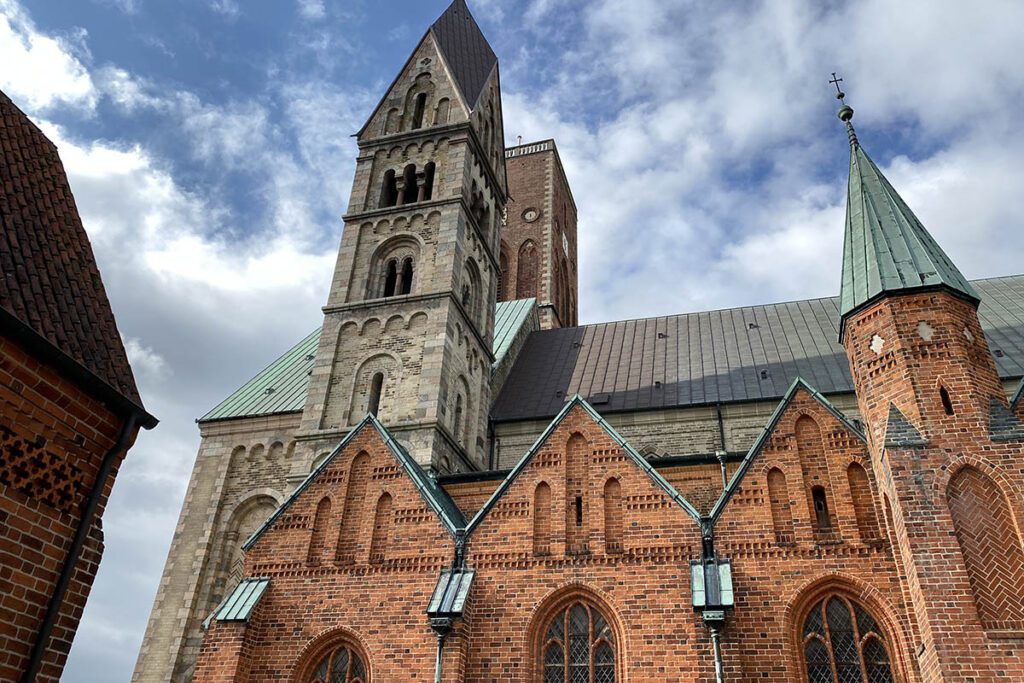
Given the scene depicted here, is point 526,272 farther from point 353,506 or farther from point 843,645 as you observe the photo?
point 843,645

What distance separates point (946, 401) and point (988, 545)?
237 centimetres

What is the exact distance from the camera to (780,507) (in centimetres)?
1368

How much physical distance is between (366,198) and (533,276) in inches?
735

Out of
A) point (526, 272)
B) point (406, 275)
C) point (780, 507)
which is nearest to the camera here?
point (780, 507)

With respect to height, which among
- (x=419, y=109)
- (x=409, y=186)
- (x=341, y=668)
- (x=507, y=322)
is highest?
(x=419, y=109)

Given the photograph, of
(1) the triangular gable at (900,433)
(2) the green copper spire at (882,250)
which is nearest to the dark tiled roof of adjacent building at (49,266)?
(1) the triangular gable at (900,433)

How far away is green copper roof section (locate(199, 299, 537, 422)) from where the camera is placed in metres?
26.7

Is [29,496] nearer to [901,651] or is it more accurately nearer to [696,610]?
[696,610]

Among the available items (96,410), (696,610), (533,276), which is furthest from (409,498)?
(533,276)

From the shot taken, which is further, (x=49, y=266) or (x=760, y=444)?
(x=760, y=444)

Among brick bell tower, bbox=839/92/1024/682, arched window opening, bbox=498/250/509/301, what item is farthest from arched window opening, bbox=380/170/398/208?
brick bell tower, bbox=839/92/1024/682

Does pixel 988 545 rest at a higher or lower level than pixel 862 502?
lower

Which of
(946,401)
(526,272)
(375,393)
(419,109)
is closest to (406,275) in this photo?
(375,393)

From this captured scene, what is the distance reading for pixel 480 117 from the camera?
29828mm
